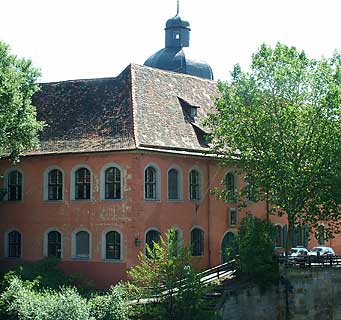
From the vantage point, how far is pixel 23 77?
3900cm

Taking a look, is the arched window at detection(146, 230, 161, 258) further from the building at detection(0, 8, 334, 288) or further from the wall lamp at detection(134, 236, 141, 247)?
the wall lamp at detection(134, 236, 141, 247)

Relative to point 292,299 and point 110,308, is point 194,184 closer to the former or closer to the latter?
point 292,299

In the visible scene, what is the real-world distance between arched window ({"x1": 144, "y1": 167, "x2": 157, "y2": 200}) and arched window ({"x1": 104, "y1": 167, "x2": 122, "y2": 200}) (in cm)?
140

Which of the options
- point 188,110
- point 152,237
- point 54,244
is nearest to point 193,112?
point 188,110

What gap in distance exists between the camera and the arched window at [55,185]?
138 ft

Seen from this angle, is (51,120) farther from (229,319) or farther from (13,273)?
(229,319)

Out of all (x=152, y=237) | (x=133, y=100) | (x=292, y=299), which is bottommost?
(x=292, y=299)

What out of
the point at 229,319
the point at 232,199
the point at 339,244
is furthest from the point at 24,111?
the point at 339,244

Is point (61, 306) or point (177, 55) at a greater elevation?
point (177, 55)

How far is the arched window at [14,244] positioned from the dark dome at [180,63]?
2470 cm

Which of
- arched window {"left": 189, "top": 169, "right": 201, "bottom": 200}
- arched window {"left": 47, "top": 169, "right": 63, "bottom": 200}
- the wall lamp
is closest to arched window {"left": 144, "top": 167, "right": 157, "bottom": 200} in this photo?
the wall lamp

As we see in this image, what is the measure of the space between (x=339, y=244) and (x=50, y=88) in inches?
944

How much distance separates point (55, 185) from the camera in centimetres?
4219

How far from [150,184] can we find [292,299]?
9.39 meters
